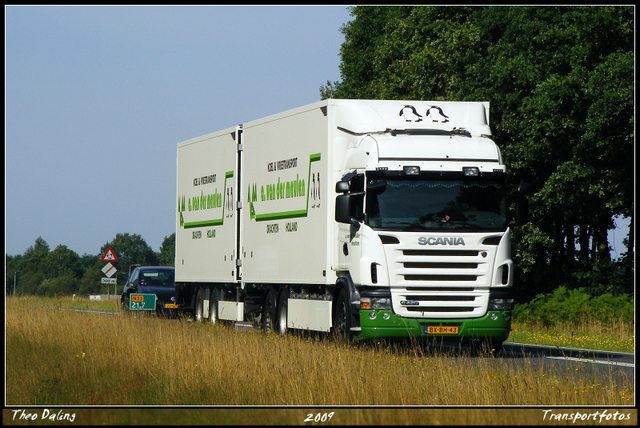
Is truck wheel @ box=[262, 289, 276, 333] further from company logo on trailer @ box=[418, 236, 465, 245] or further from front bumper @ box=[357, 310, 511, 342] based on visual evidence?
company logo on trailer @ box=[418, 236, 465, 245]

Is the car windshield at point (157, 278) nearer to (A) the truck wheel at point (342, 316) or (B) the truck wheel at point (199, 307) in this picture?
(B) the truck wheel at point (199, 307)

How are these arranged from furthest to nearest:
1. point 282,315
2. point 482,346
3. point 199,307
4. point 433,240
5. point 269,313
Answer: point 199,307, point 269,313, point 282,315, point 482,346, point 433,240

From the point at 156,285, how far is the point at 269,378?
17613 mm

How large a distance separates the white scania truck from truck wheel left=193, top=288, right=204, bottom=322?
3.49 meters

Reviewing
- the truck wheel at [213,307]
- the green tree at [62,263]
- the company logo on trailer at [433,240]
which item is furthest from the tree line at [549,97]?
the green tree at [62,263]

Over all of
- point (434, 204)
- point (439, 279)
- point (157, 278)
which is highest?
point (434, 204)

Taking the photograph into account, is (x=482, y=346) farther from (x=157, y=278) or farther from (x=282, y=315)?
(x=157, y=278)

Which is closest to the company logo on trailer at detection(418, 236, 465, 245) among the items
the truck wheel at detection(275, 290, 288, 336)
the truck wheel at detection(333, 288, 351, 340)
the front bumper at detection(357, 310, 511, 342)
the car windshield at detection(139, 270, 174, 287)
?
the front bumper at detection(357, 310, 511, 342)

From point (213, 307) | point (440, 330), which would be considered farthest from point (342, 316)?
point (213, 307)

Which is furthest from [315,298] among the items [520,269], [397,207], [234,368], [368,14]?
[368,14]

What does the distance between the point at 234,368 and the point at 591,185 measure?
17.6 meters

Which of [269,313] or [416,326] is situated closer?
[416,326]

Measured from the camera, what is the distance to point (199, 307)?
24.3m

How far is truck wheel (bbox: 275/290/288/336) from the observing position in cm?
1914
